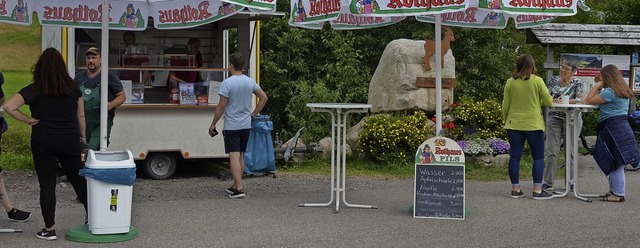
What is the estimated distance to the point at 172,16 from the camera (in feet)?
33.0

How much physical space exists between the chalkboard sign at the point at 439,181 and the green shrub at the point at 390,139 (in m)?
4.13

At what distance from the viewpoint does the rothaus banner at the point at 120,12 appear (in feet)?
29.7

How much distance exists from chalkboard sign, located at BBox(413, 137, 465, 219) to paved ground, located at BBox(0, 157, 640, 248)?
0.56 ft

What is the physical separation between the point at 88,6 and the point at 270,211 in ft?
9.80

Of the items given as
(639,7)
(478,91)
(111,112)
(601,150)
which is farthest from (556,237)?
(639,7)

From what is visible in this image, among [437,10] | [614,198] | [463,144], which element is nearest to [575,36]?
[463,144]

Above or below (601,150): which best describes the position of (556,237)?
below

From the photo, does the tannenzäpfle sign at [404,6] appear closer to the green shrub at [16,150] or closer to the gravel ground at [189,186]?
the gravel ground at [189,186]

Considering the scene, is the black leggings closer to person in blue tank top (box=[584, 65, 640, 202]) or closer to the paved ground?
the paved ground

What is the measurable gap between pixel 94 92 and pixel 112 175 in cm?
215

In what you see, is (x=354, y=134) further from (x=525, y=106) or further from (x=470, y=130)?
(x=525, y=106)

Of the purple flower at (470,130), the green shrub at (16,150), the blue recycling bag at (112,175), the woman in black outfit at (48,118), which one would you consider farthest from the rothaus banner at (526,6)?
the green shrub at (16,150)

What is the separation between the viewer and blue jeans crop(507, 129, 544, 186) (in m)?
9.94

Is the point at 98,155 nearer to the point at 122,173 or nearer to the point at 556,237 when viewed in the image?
the point at 122,173
